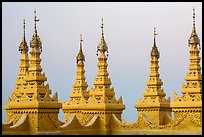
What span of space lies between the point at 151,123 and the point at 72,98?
6.33 meters

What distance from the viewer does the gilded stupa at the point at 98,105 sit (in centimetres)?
3144

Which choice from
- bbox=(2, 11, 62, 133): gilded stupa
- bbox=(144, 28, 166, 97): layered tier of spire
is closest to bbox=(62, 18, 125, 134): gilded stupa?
bbox=(144, 28, 166, 97): layered tier of spire

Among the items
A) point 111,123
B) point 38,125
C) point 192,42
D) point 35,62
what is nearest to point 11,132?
point 38,125

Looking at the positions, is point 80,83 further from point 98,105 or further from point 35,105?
point 35,105

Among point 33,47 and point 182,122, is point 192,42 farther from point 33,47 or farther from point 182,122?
point 33,47

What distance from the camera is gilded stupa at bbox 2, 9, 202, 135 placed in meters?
31.4

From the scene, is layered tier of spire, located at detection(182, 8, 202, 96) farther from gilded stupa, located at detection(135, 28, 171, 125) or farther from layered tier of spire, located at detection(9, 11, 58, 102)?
layered tier of spire, located at detection(9, 11, 58, 102)

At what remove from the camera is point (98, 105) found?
36.1 meters

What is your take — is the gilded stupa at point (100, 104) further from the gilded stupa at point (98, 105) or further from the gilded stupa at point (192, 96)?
the gilded stupa at point (192, 96)

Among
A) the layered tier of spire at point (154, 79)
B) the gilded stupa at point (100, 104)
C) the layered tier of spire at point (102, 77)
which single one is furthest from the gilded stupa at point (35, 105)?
the layered tier of spire at point (154, 79)

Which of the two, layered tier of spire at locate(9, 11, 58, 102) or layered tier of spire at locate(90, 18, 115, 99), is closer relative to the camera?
layered tier of spire at locate(9, 11, 58, 102)

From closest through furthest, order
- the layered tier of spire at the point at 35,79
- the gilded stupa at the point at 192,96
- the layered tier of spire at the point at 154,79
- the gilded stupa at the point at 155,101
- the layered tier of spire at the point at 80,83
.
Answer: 1. the layered tier of spire at the point at 35,79
2. the gilded stupa at the point at 192,96
3. the gilded stupa at the point at 155,101
4. the layered tier of spire at the point at 154,79
5. the layered tier of spire at the point at 80,83

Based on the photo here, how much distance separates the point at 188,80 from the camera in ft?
111

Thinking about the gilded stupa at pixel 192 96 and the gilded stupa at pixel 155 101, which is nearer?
the gilded stupa at pixel 192 96
